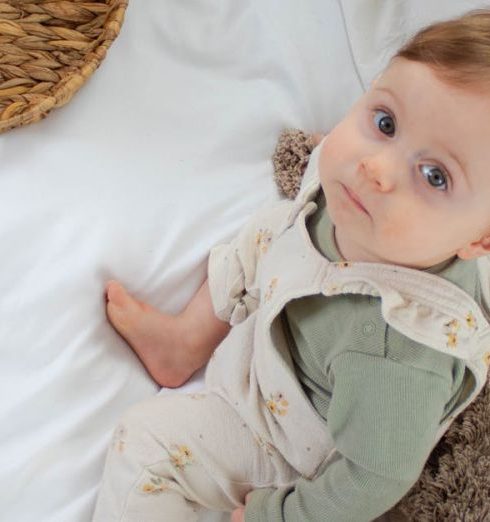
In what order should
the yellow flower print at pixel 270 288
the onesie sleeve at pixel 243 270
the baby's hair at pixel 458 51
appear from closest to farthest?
the baby's hair at pixel 458 51, the yellow flower print at pixel 270 288, the onesie sleeve at pixel 243 270

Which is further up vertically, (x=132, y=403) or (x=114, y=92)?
(x=114, y=92)

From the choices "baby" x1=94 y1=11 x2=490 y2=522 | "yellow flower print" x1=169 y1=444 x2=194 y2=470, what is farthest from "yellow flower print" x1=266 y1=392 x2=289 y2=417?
"yellow flower print" x1=169 y1=444 x2=194 y2=470

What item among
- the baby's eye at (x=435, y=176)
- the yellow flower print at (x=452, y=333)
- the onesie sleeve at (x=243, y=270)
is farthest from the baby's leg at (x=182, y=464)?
the baby's eye at (x=435, y=176)

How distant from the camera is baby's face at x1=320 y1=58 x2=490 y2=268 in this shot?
0.66 metres

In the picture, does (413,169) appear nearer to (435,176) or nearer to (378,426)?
(435,176)

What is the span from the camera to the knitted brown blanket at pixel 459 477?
86 centimetres

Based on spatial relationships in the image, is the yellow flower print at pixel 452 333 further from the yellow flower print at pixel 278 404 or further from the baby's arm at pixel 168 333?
the baby's arm at pixel 168 333

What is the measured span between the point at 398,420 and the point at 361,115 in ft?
0.90

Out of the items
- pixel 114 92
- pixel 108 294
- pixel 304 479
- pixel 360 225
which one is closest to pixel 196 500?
pixel 304 479

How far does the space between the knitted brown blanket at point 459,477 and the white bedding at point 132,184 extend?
1.09ft

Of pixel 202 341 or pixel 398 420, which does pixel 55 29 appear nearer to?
pixel 202 341

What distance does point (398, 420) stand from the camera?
724 millimetres

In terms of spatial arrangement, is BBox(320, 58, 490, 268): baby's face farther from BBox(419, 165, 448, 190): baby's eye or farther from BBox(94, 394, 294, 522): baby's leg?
BBox(94, 394, 294, 522): baby's leg

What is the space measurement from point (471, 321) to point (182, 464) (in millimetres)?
344
